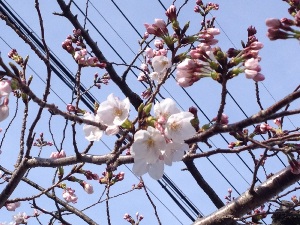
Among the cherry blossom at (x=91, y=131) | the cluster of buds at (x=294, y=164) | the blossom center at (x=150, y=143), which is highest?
the cherry blossom at (x=91, y=131)

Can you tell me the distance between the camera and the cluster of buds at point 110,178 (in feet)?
9.55

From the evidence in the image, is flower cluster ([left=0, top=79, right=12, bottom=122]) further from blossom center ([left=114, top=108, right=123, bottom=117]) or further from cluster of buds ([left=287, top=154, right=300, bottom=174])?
cluster of buds ([left=287, top=154, right=300, bottom=174])

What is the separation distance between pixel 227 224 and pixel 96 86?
7.20ft

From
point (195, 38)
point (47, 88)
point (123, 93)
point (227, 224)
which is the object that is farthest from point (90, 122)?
point (123, 93)

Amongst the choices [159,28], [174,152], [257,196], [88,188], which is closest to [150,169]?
[174,152]

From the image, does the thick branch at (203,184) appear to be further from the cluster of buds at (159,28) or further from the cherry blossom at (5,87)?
the cherry blossom at (5,87)

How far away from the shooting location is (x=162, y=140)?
1.60 metres

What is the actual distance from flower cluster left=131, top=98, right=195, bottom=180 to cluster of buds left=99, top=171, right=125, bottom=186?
1.08 meters

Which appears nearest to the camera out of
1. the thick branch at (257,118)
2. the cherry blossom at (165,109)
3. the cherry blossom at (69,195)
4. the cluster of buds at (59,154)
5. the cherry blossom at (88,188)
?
the thick branch at (257,118)

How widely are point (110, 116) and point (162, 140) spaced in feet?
0.99

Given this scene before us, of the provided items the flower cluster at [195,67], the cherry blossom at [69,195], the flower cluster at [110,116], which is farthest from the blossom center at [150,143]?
the cherry blossom at [69,195]

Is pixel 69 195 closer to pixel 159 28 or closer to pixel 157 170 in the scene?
pixel 157 170

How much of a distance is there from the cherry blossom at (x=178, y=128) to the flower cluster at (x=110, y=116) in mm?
188

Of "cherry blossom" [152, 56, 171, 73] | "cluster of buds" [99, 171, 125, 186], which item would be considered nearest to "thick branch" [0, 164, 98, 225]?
"cluster of buds" [99, 171, 125, 186]
